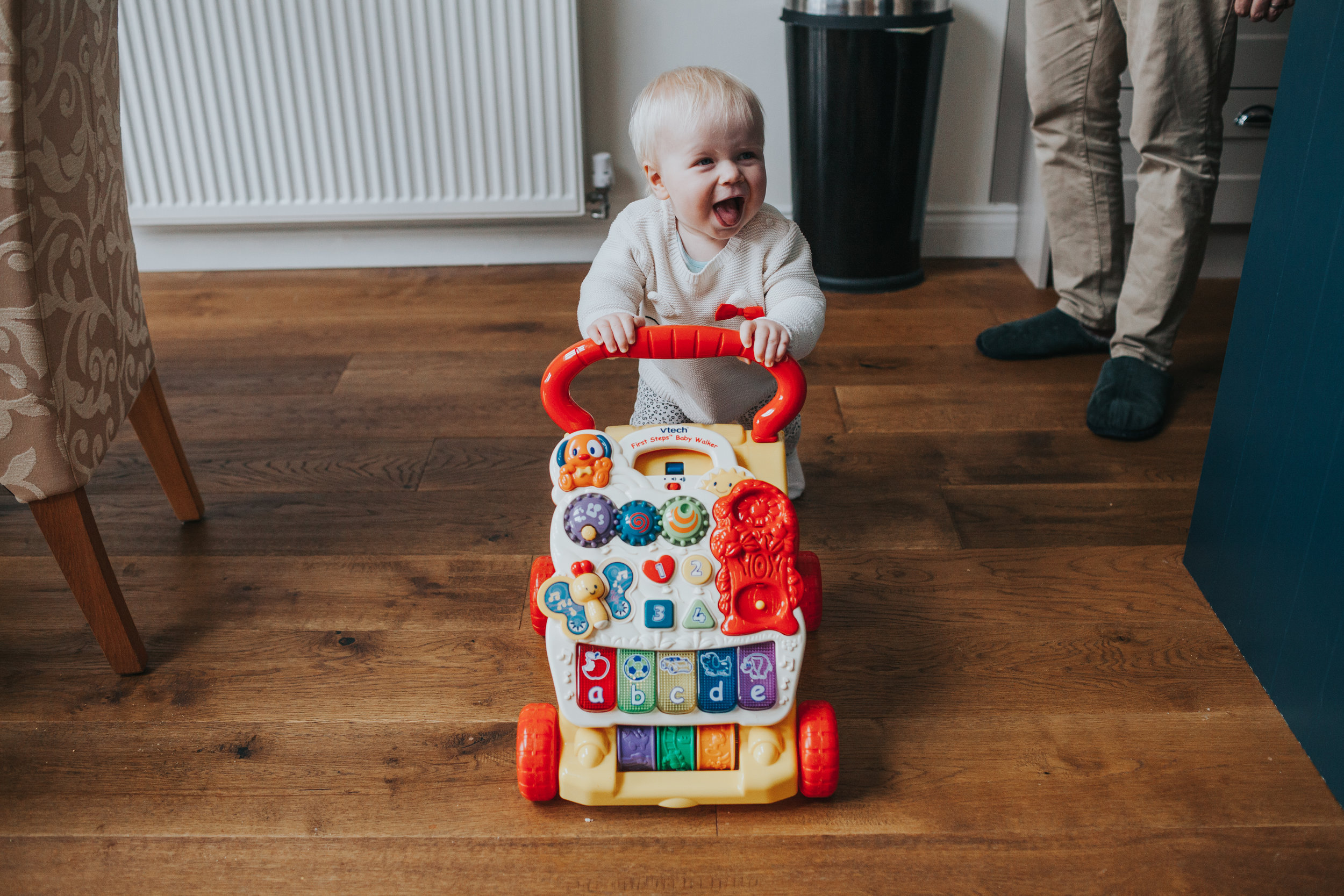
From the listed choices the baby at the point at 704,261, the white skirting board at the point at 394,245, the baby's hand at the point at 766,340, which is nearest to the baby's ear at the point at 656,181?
the baby at the point at 704,261

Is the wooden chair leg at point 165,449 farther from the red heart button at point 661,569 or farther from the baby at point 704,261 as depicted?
the red heart button at point 661,569

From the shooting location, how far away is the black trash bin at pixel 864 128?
1.92 meters

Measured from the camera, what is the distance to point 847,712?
1.06 m

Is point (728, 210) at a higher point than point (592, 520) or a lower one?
higher

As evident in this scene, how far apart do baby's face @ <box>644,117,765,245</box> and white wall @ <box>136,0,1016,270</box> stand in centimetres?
121

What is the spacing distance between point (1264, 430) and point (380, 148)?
1823 mm

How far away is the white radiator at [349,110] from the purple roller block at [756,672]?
1.54m

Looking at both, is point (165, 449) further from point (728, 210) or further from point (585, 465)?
point (728, 210)

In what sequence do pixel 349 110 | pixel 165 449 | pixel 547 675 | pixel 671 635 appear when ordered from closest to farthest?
pixel 671 635 → pixel 547 675 → pixel 165 449 → pixel 349 110

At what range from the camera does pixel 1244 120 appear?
1.77 meters

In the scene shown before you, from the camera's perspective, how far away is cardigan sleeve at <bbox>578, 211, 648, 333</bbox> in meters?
1.12

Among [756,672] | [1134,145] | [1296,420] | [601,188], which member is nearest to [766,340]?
[756,672]

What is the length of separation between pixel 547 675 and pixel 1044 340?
118cm

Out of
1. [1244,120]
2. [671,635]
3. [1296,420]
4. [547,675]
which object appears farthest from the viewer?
[1244,120]
